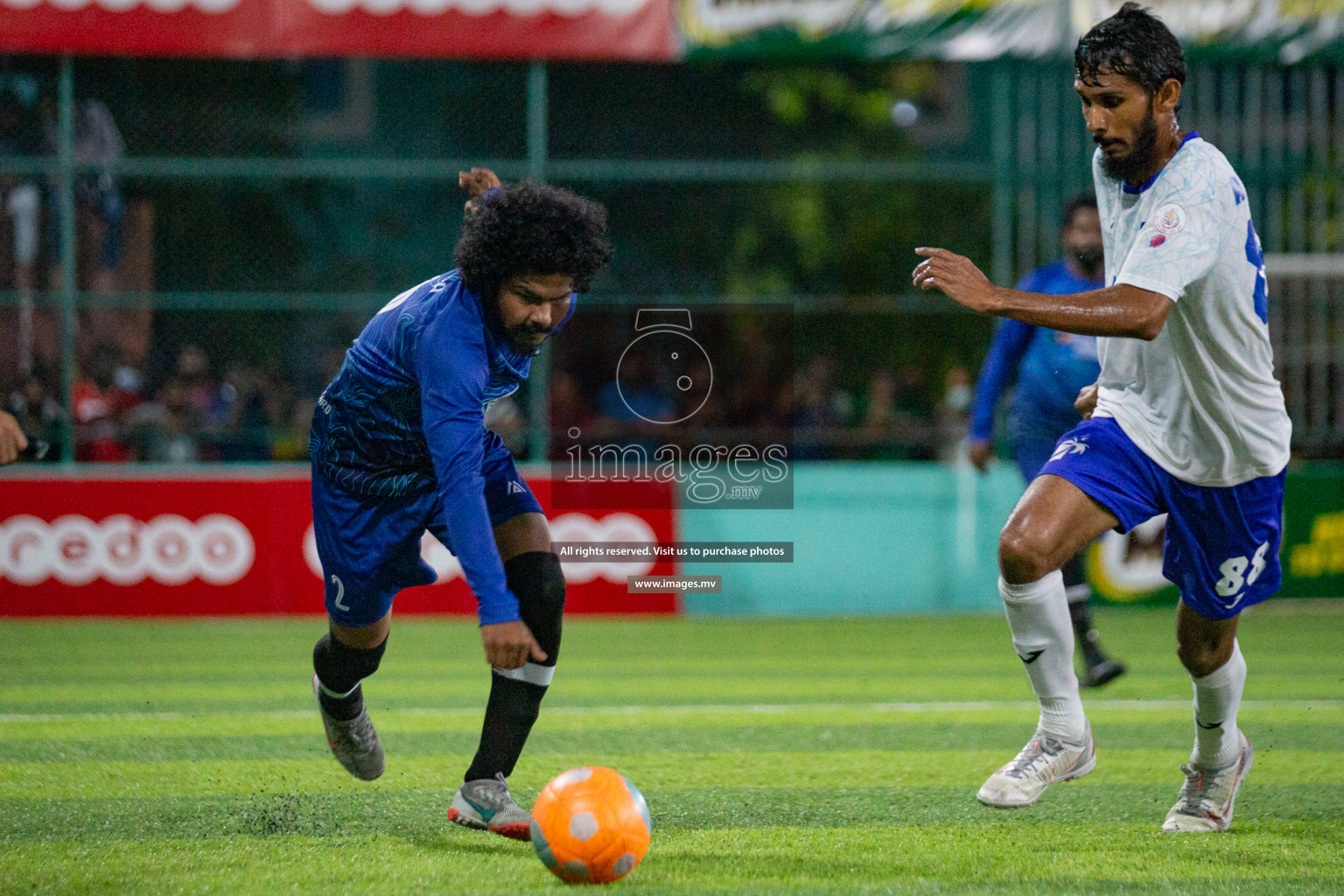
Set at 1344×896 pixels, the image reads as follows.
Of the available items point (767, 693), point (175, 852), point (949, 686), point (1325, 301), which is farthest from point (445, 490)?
point (1325, 301)

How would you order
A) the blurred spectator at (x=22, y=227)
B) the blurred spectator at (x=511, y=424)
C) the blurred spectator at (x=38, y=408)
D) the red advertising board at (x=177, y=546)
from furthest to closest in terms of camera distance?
the blurred spectator at (x=511, y=424)
the blurred spectator at (x=22, y=227)
the blurred spectator at (x=38, y=408)
the red advertising board at (x=177, y=546)

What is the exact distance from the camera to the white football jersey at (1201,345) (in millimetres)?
4348

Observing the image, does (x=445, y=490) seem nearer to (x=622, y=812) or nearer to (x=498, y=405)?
(x=622, y=812)

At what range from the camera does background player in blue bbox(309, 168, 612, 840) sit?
4.11m

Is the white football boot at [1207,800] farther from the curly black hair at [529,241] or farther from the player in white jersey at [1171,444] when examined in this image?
the curly black hair at [529,241]

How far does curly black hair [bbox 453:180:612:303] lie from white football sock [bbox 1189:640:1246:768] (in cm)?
223

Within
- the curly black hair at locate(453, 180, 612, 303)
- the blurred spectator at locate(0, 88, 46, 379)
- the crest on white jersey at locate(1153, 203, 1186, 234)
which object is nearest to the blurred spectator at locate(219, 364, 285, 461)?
the blurred spectator at locate(0, 88, 46, 379)

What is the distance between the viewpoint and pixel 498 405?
13.1 m

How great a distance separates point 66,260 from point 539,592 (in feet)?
31.2

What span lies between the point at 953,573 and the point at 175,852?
357 inches

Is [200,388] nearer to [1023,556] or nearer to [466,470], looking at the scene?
[466,470]

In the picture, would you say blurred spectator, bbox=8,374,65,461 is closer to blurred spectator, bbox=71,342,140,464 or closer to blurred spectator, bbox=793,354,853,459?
blurred spectator, bbox=71,342,140,464

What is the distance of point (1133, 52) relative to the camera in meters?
4.38

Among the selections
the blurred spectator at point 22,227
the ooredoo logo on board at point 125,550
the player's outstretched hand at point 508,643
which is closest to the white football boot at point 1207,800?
the player's outstretched hand at point 508,643
